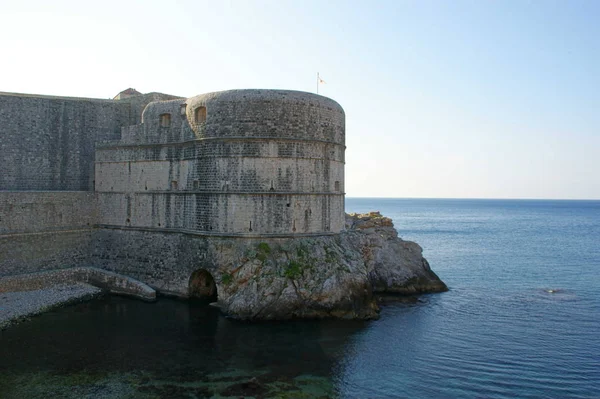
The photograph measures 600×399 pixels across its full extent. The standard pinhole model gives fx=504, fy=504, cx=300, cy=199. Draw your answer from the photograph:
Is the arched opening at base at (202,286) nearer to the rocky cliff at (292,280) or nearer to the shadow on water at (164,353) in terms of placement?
the shadow on water at (164,353)

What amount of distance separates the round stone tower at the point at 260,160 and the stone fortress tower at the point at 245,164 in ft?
0.16

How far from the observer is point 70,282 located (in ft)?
89.7

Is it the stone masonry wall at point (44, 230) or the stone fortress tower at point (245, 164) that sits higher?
the stone fortress tower at point (245, 164)

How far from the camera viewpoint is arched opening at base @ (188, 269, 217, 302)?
25.9m

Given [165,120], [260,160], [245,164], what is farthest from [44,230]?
[260,160]

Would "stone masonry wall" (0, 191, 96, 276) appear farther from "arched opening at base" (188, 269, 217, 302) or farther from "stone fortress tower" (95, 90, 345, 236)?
"arched opening at base" (188, 269, 217, 302)

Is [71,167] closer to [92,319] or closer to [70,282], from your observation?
[70,282]

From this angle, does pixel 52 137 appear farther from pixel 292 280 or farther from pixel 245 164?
pixel 292 280

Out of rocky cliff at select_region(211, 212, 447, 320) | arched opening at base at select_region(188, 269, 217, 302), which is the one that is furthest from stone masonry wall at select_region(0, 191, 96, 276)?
rocky cliff at select_region(211, 212, 447, 320)

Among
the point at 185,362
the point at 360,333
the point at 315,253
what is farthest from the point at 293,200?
the point at 185,362

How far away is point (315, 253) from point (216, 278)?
4.96m

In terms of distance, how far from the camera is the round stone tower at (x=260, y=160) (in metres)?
24.5

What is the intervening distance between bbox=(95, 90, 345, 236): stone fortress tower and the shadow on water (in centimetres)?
491

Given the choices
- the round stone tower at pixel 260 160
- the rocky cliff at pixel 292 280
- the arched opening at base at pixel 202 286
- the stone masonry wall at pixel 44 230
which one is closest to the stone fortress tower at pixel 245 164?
the round stone tower at pixel 260 160
